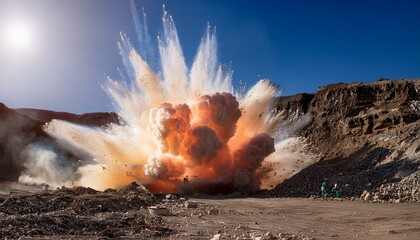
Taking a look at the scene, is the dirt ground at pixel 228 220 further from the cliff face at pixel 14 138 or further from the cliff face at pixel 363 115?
the cliff face at pixel 14 138

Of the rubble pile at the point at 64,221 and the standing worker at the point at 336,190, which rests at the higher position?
the standing worker at the point at 336,190

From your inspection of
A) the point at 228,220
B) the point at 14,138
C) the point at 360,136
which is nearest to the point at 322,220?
the point at 228,220

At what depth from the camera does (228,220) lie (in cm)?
1973

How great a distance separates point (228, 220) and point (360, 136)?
3277cm

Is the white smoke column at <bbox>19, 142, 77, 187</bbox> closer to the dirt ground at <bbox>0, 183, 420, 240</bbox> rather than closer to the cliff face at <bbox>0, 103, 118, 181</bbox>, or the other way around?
the cliff face at <bbox>0, 103, 118, 181</bbox>

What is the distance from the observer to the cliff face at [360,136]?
33.9 meters

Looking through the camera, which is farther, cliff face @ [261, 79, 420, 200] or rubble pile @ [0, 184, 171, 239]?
cliff face @ [261, 79, 420, 200]

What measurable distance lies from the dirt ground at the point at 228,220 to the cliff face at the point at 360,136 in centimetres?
744

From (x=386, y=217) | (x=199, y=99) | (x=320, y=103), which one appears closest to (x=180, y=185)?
(x=199, y=99)

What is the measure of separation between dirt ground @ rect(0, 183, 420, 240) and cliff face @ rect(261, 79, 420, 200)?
7437 mm

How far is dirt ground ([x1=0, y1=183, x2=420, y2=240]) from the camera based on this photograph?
45.5 ft

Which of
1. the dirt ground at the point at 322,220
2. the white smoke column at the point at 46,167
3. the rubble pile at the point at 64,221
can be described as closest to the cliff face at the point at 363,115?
the dirt ground at the point at 322,220

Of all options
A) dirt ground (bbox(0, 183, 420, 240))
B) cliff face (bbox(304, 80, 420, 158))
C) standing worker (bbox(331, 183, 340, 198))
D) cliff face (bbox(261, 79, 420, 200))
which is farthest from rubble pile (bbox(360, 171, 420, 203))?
cliff face (bbox(304, 80, 420, 158))

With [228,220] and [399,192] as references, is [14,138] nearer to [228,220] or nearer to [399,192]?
[228,220]
